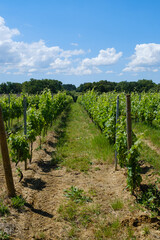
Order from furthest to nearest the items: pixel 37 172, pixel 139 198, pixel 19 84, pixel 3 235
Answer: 1. pixel 19 84
2. pixel 37 172
3. pixel 139 198
4. pixel 3 235

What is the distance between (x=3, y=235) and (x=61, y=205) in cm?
122

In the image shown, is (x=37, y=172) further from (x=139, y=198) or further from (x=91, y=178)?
(x=139, y=198)

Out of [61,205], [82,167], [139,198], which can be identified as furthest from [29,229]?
[82,167]

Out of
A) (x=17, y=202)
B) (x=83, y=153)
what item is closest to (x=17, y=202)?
(x=17, y=202)

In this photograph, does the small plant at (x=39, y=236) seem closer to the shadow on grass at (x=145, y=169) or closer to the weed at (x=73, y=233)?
the weed at (x=73, y=233)

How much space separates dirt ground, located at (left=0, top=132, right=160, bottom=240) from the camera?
128 inches

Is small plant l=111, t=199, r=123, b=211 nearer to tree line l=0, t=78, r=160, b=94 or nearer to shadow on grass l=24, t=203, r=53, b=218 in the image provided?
shadow on grass l=24, t=203, r=53, b=218

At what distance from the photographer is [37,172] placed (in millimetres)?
5734

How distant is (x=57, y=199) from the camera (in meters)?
4.28

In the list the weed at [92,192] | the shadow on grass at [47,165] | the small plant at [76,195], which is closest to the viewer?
the small plant at [76,195]

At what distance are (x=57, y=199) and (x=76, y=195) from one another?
0.40 metres

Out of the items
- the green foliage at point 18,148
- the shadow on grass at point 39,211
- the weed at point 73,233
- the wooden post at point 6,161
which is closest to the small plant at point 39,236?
the weed at point 73,233

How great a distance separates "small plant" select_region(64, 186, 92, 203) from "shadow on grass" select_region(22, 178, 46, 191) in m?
0.67

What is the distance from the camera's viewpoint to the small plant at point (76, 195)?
4.19 metres
